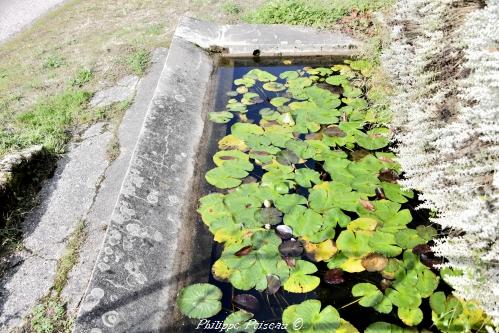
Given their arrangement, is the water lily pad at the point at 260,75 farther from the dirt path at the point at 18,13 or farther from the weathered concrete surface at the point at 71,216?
the dirt path at the point at 18,13

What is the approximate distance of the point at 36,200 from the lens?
11.3ft

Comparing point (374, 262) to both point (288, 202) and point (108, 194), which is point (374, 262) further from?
point (108, 194)

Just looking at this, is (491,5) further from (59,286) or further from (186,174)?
(59,286)

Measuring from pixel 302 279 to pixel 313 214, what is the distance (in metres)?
0.61

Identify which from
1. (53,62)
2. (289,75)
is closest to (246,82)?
(289,75)

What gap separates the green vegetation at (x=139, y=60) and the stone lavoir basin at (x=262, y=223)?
0.56 m

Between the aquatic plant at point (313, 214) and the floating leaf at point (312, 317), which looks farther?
the aquatic plant at point (313, 214)

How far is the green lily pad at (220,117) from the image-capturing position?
14.2 feet

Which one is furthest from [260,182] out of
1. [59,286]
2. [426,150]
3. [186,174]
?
[59,286]

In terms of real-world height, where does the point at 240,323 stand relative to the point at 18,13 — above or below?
below

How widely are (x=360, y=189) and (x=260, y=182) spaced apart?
874 millimetres

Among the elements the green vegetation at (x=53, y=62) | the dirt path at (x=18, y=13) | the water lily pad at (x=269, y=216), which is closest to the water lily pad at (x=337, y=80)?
the water lily pad at (x=269, y=216)

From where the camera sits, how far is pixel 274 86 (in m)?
4.89

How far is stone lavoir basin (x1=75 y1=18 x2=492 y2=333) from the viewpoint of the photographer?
263cm
